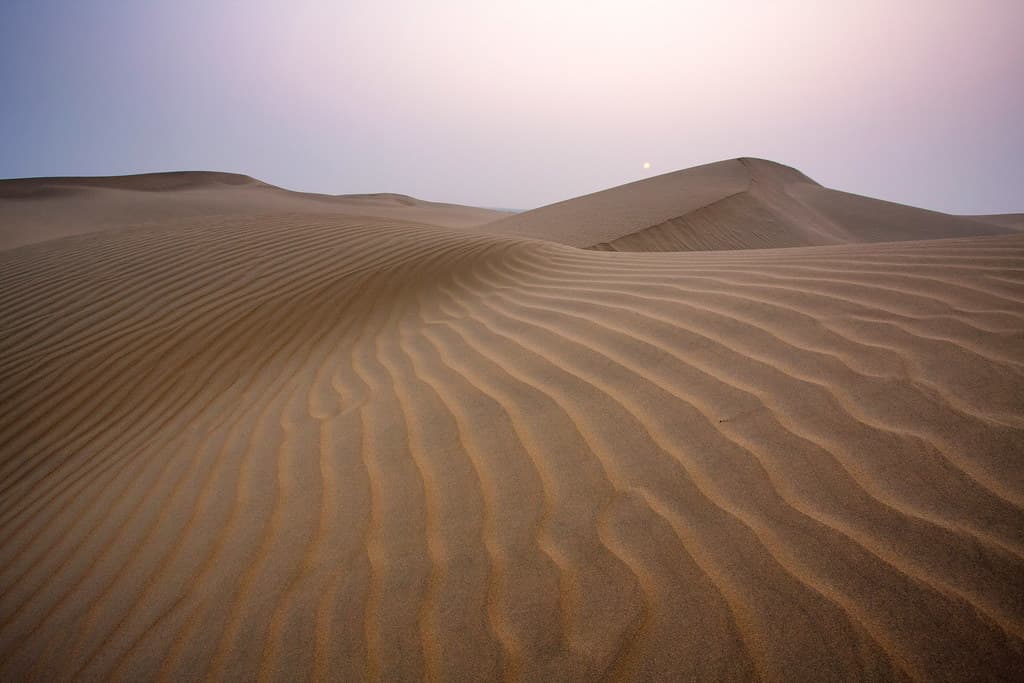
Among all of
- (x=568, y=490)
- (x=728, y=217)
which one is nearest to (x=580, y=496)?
(x=568, y=490)

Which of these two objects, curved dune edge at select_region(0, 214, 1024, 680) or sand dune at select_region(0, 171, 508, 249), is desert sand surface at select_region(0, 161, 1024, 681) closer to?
curved dune edge at select_region(0, 214, 1024, 680)

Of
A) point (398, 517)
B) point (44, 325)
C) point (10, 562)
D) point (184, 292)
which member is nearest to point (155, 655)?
point (398, 517)

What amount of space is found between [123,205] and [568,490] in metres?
27.7

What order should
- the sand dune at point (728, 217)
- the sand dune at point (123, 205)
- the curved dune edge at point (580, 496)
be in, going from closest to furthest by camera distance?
the curved dune edge at point (580, 496) → the sand dune at point (728, 217) → the sand dune at point (123, 205)

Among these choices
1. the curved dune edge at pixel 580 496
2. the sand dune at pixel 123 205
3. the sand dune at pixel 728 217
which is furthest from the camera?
the sand dune at pixel 123 205

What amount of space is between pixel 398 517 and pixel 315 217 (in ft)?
20.8

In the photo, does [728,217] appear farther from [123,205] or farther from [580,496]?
[123,205]

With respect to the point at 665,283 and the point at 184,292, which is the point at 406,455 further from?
the point at 184,292

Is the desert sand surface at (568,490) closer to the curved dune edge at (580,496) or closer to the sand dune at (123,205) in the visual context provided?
the curved dune edge at (580,496)

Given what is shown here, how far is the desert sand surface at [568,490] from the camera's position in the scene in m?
1.10

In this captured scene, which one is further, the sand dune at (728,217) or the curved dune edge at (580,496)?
the sand dune at (728,217)

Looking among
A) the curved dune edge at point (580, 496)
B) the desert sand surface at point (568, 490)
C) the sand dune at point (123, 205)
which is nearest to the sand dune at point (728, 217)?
the sand dune at point (123, 205)

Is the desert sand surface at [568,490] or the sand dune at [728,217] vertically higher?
the sand dune at [728,217]

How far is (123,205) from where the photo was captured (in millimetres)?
21891
